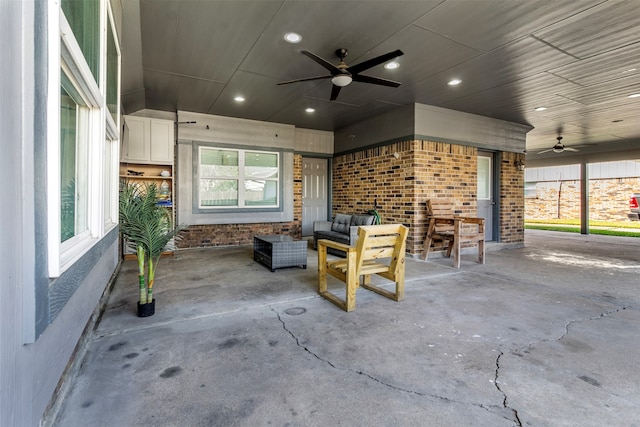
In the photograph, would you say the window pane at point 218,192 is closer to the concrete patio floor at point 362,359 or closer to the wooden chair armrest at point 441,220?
the concrete patio floor at point 362,359

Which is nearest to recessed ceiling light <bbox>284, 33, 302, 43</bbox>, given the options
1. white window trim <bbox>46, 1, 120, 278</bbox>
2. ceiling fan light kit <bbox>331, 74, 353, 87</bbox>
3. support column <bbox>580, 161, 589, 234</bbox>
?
ceiling fan light kit <bbox>331, 74, 353, 87</bbox>

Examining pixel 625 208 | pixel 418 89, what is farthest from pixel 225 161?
pixel 625 208

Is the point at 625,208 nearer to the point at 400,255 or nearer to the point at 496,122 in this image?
the point at 496,122

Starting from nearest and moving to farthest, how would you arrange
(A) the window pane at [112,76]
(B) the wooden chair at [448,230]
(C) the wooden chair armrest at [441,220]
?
1. (A) the window pane at [112,76]
2. (B) the wooden chair at [448,230]
3. (C) the wooden chair armrest at [441,220]

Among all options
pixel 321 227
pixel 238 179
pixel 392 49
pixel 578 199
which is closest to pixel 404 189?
pixel 321 227

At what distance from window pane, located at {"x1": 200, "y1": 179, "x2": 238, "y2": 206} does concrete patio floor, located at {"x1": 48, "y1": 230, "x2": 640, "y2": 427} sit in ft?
10.7

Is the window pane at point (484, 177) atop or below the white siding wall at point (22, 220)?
atop

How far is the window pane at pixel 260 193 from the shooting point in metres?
7.31

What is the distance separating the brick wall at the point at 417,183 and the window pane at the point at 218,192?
2682 millimetres

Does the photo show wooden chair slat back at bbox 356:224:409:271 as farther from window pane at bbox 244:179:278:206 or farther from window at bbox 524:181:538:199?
window at bbox 524:181:538:199

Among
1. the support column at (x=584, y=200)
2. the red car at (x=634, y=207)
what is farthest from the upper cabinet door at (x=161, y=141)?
the red car at (x=634, y=207)

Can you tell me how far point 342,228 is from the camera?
622cm

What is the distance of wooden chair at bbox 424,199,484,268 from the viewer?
510 centimetres

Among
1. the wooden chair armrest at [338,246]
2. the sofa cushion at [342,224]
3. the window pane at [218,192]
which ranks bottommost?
the wooden chair armrest at [338,246]
